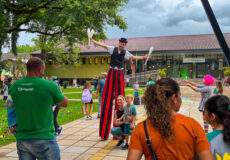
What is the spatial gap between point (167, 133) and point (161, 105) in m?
0.21

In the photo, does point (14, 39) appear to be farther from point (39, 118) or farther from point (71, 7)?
point (39, 118)

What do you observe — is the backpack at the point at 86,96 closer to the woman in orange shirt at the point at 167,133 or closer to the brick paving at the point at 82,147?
the brick paving at the point at 82,147

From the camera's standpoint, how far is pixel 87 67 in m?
45.5

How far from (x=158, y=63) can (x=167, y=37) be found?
610 centimetres

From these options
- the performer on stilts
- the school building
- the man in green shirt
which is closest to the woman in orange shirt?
the man in green shirt

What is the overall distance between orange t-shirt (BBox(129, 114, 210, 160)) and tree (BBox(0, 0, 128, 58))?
429 inches

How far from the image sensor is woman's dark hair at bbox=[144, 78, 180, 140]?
1.75 metres

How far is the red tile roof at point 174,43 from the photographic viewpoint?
121 ft

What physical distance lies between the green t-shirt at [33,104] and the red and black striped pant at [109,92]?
11.2 ft

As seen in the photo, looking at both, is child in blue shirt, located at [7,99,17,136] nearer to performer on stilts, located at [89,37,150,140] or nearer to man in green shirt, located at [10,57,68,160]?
man in green shirt, located at [10,57,68,160]

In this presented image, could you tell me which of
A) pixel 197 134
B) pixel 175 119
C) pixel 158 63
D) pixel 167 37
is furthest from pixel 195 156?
pixel 167 37

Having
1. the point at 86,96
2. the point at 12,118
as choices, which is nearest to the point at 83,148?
the point at 12,118

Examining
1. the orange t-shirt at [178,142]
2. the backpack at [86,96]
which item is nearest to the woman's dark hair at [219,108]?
the orange t-shirt at [178,142]

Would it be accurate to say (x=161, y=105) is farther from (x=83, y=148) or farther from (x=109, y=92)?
(x=109, y=92)
